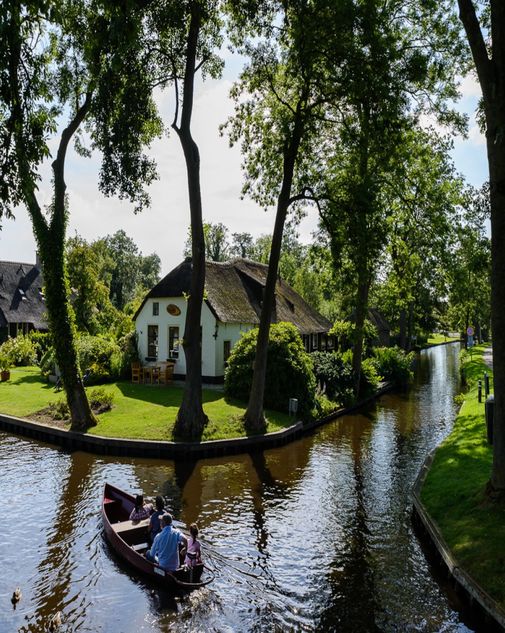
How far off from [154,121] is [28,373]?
20338mm

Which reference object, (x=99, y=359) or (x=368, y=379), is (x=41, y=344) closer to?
(x=99, y=359)

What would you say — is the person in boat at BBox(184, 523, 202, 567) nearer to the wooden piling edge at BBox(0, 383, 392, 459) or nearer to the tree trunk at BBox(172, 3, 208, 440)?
the wooden piling edge at BBox(0, 383, 392, 459)

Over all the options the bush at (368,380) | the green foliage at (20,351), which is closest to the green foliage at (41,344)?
the green foliage at (20,351)

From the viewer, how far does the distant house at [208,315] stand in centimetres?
2891

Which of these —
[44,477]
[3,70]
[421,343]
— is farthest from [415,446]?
[421,343]

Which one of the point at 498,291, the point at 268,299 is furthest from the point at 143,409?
the point at 498,291

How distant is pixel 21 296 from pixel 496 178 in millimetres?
46191

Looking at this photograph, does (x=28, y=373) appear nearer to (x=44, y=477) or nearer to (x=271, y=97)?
(x=44, y=477)

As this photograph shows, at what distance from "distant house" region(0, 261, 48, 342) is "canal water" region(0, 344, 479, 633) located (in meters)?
28.3

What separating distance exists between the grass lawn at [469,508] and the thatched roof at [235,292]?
1493 cm

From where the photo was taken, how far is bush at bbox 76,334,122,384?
28906 millimetres

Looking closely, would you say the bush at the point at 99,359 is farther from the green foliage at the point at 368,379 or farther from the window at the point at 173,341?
the green foliage at the point at 368,379

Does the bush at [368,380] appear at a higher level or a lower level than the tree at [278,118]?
lower

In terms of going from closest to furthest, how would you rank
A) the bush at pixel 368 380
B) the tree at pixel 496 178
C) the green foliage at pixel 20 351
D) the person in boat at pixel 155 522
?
the tree at pixel 496 178
the person in boat at pixel 155 522
the bush at pixel 368 380
the green foliage at pixel 20 351
